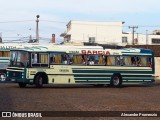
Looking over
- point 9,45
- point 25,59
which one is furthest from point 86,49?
point 9,45

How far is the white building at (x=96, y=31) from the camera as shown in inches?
3725

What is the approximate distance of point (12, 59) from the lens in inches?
1200

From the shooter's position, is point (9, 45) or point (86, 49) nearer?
point (86, 49)

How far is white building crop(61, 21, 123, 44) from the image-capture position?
94625 millimetres

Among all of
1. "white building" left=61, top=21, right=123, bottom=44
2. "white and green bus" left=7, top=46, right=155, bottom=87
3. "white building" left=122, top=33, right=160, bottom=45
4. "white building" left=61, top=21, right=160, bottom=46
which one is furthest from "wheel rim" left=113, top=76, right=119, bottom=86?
"white building" left=122, top=33, right=160, bottom=45

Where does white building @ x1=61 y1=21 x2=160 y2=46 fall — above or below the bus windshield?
above

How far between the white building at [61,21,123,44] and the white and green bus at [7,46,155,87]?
2347 inches

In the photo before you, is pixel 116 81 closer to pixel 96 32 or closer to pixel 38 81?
pixel 38 81

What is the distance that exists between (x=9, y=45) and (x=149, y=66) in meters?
11.1

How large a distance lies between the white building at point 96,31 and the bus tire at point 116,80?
2400 inches

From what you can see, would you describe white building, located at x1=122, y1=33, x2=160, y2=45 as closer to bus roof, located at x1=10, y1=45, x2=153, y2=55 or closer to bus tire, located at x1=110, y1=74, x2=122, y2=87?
bus roof, located at x1=10, y1=45, x2=153, y2=55

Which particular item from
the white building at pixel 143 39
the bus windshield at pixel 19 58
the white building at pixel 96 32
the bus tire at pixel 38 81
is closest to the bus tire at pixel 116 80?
the bus tire at pixel 38 81

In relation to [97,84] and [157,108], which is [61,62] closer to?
[97,84]

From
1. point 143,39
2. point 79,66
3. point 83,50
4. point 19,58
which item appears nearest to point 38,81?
point 19,58
